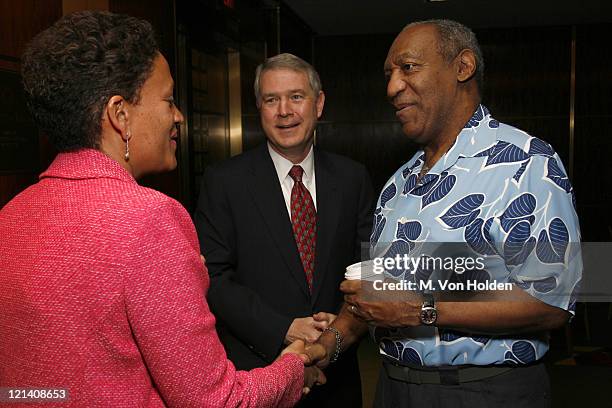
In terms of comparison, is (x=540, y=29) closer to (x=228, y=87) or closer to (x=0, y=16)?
(x=228, y=87)

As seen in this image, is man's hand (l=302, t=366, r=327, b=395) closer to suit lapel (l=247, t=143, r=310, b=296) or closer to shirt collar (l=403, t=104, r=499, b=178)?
suit lapel (l=247, t=143, r=310, b=296)

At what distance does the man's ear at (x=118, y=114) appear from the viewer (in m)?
1.08

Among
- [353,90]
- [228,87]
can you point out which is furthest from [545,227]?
[353,90]

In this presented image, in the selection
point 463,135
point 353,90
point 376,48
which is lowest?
point 463,135

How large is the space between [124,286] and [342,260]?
1337mm

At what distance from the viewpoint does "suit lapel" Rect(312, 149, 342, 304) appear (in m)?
2.18

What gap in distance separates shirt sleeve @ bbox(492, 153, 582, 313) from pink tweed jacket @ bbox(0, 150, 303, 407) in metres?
0.77

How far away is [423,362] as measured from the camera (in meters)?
1.55

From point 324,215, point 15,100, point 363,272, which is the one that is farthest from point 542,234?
point 15,100

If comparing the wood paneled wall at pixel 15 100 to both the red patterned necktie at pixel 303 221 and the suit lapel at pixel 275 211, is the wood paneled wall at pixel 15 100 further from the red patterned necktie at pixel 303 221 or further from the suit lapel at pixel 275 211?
the red patterned necktie at pixel 303 221

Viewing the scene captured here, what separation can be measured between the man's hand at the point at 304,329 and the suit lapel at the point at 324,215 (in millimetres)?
119

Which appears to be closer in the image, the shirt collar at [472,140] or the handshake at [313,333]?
the shirt collar at [472,140]

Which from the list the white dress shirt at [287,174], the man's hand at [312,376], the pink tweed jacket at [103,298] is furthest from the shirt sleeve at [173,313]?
the white dress shirt at [287,174]

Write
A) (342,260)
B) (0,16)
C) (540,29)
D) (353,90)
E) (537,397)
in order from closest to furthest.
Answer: (537,397) → (0,16) → (342,260) → (540,29) → (353,90)
